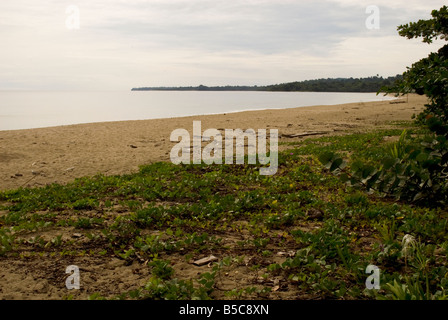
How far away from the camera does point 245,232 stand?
5.29m

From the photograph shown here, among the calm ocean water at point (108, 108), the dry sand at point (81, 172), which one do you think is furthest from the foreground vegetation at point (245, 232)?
the calm ocean water at point (108, 108)

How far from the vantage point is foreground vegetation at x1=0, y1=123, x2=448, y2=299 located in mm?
3650

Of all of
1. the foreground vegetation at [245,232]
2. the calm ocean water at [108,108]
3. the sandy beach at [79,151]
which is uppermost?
the calm ocean water at [108,108]

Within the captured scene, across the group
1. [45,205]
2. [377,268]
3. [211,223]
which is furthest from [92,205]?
[377,268]

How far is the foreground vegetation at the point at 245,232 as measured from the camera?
12.0 ft

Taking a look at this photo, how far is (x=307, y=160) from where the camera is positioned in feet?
31.4

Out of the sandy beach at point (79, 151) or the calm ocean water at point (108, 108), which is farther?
the calm ocean water at point (108, 108)

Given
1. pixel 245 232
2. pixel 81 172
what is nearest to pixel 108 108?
pixel 81 172

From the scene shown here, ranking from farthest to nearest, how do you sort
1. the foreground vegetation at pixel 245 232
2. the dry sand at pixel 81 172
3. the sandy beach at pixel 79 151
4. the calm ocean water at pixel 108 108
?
the calm ocean water at pixel 108 108 → the sandy beach at pixel 79 151 → the dry sand at pixel 81 172 → the foreground vegetation at pixel 245 232

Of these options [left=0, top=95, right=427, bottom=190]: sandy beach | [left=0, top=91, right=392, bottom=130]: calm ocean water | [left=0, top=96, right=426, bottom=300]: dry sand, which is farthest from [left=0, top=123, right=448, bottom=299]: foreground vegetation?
[left=0, top=91, right=392, bottom=130]: calm ocean water

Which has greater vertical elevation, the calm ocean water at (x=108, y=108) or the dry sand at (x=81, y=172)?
the calm ocean water at (x=108, y=108)

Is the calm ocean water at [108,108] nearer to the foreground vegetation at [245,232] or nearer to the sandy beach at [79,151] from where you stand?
the sandy beach at [79,151]

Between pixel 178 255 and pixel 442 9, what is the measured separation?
5.80 meters

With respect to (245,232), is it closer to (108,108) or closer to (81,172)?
(81,172)
